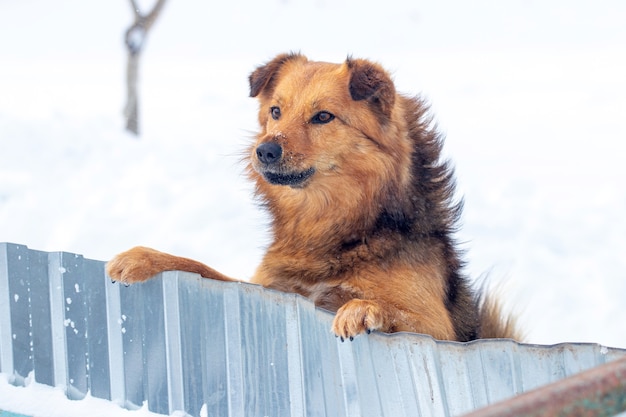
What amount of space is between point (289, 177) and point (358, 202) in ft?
1.04

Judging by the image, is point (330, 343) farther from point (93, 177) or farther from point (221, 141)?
point (221, 141)

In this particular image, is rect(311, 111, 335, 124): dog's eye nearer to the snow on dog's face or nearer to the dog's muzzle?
the snow on dog's face

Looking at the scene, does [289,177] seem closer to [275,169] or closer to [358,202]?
[275,169]

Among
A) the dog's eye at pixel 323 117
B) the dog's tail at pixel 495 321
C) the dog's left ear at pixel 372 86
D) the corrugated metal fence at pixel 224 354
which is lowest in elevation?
the dog's tail at pixel 495 321

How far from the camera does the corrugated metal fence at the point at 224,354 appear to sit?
2.24 metres

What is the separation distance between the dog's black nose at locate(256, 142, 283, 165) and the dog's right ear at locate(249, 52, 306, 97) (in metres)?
0.63

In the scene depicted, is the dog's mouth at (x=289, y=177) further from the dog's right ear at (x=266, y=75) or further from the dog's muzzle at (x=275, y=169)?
the dog's right ear at (x=266, y=75)

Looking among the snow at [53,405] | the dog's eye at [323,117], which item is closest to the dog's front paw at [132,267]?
the snow at [53,405]

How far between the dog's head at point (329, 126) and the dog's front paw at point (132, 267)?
0.60m

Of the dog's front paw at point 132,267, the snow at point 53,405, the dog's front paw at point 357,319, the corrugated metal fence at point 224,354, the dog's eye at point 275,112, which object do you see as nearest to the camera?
the corrugated metal fence at point 224,354

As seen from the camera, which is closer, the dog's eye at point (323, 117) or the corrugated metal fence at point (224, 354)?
the corrugated metal fence at point (224, 354)

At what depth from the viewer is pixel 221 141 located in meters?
7.70

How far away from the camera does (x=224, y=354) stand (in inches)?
104

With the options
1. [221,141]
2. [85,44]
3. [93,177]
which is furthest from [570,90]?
[85,44]
